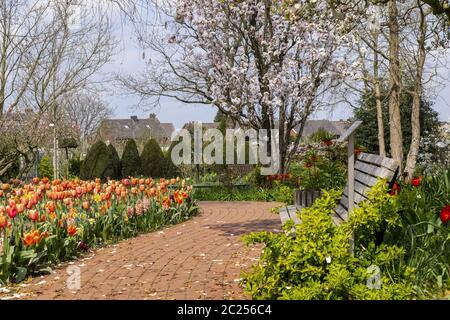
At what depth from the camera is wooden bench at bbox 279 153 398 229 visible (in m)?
5.01

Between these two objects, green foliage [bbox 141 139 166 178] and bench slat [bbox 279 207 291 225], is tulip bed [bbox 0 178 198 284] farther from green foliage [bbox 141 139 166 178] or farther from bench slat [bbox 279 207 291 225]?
green foliage [bbox 141 139 166 178]

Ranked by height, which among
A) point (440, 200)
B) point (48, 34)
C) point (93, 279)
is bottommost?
point (93, 279)

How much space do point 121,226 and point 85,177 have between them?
12.4 m

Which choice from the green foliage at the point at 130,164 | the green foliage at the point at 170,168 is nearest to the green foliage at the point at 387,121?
the green foliage at the point at 170,168

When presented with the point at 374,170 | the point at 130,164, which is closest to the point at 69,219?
the point at 374,170

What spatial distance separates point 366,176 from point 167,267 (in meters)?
2.28

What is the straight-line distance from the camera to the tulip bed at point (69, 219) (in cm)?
587

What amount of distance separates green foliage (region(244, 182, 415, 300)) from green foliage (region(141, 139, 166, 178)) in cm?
1586

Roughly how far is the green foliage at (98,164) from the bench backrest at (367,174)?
14233 millimetres
